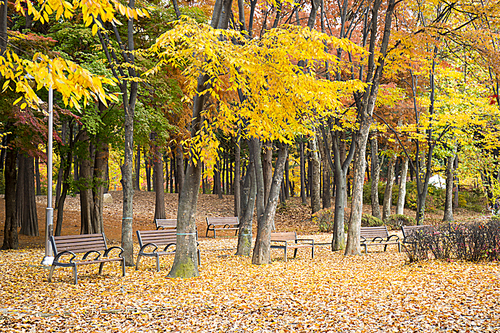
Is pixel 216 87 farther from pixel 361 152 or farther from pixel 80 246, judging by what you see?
pixel 361 152

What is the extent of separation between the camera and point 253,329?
4.84 m

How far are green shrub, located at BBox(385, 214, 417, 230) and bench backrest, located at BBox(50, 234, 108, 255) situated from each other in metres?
15.8

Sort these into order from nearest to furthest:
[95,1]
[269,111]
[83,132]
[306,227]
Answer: [95,1], [269,111], [83,132], [306,227]

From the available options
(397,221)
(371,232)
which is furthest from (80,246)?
(397,221)

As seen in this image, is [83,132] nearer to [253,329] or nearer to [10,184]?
[10,184]

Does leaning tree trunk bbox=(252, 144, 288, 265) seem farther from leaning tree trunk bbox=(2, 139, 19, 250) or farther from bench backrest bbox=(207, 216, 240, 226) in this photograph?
bench backrest bbox=(207, 216, 240, 226)

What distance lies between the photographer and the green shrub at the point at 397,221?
2073 cm

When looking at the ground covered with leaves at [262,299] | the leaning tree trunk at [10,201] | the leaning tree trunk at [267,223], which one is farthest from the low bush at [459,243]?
the leaning tree trunk at [10,201]

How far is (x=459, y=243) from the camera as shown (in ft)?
28.4

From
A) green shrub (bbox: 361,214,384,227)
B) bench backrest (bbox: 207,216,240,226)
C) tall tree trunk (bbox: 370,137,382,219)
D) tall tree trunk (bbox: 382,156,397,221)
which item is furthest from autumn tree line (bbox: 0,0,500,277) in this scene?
green shrub (bbox: 361,214,384,227)

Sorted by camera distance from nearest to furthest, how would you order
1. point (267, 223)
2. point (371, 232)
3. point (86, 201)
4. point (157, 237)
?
Answer: point (267, 223) → point (157, 237) → point (371, 232) → point (86, 201)

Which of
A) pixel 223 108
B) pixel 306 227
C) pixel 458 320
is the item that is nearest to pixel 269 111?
pixel 223 108

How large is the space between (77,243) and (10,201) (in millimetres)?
5891

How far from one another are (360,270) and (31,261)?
7.99 metres
